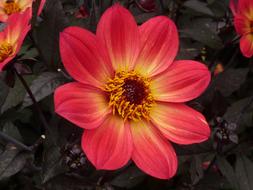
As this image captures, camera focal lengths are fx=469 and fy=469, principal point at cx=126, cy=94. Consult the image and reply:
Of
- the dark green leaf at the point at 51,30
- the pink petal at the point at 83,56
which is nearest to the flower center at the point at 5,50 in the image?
the dark green leaf at the point at 51,30

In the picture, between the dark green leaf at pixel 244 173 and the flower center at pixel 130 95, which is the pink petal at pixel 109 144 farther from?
the dark green leaf at pixel 244 173

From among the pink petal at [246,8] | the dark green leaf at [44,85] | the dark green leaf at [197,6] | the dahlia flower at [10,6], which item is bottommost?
the dark green leaf at [197,6]

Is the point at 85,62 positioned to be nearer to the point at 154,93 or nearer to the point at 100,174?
the point at 154,93

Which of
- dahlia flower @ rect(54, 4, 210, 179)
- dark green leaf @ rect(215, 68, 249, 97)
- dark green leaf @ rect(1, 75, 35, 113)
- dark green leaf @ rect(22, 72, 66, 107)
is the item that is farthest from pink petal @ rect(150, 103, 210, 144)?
dark green leaf @ rect(215, 68, 249, 97)

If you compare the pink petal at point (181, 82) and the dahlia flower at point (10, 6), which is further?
the dahlia flower at point (10, 6)

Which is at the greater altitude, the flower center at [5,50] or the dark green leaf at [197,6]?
the flower center at [5,50]

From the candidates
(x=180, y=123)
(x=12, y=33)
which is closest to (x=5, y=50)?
(x=12, y=33)

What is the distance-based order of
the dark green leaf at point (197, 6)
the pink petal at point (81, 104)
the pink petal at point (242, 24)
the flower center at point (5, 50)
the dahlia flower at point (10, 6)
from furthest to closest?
the dark green leaf at point (197, 6)
the dahlia flower at point (10, 6)
the pink petal at point (242, 24)
the flower center at point (5, 50)
the pink petal at point (81, 104)
